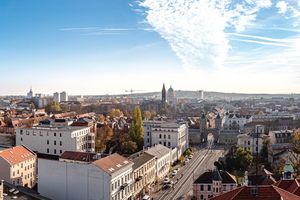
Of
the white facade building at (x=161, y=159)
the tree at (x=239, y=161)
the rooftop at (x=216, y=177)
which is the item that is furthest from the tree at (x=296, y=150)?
the white facade building at (x=161, y=159)

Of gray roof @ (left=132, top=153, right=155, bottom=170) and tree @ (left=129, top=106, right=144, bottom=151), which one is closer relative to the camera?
gray roof @ (left=132, top=153, right=155, bottom=170)

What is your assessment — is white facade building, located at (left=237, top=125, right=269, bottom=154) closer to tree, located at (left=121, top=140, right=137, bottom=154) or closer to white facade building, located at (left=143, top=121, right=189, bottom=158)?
white facade building, located at (left=143, top=121, right=189, bottom=158)

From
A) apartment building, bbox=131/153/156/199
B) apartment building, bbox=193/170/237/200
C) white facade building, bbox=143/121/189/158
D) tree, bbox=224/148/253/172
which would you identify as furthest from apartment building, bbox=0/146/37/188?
tree, bbox=224/148/253/172

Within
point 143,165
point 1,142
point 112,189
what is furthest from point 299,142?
point 1,142

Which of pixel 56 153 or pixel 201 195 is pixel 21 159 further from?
pixel 201 195

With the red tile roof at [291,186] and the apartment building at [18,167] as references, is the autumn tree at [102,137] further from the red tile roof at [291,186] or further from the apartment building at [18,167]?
the red tile roof at [291,186]

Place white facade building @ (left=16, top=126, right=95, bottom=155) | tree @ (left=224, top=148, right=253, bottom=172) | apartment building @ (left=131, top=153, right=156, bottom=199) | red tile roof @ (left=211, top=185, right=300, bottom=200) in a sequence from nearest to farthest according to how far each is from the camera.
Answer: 1. red tile roof @ (left=211, top=185, right=300, bottom=200)
2. apartment building @ (left=131, top=153, right=156, bottom=199)
3. tree @ (left=224, top=148, right=253, bottom=172)
4. white facade building @ (left=16, top=126, right=95, bottom=155)

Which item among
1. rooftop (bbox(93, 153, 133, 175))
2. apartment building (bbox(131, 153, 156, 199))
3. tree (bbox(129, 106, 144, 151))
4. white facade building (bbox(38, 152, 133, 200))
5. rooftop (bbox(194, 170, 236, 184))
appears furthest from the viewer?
tree (bbox(129, 106, 144, 151))

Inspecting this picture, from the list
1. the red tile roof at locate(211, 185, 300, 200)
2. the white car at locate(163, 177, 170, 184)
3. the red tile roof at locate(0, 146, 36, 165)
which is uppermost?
the red tile roof at locate(211, 185, 300, 200)
